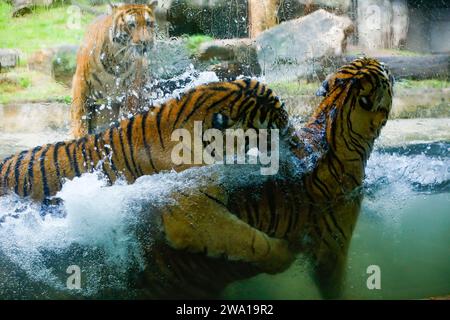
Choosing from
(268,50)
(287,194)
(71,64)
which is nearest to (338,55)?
(268,50)

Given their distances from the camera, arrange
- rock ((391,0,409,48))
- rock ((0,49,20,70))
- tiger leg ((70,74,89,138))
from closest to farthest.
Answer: tiger leg ((70,74,89,138))
rock ((0,49,20,70))
rock ((391,0,409,48))

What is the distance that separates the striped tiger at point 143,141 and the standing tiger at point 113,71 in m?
1.28

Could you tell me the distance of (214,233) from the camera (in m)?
2.48

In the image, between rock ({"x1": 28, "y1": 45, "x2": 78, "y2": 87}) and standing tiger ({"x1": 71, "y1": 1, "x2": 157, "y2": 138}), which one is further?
rock ({"x1": 28, "y1": 45, "x2": 78, "y2": 87})

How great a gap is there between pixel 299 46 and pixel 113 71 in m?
2.35

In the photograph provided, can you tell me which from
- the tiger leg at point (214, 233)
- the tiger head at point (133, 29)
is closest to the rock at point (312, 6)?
the tiger head at point (133, 29)

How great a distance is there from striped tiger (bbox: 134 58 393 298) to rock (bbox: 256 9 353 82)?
10.2 feet

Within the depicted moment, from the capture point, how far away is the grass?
7117 millimetres

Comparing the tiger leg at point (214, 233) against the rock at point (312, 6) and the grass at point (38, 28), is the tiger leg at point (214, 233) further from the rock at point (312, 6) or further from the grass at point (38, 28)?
the rock at point (312, 6)

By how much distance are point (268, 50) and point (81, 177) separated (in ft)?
12.0

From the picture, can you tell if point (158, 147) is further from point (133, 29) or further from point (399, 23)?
point (399, 23)

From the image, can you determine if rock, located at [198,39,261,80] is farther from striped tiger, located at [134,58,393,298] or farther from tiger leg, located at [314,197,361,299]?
tiger leg, located at [314,197,361,299]

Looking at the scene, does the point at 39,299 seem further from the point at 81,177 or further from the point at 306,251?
the point at 306,251

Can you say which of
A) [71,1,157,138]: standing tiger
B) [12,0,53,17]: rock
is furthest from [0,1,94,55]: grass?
[71,1,157,138]: standing tiger
